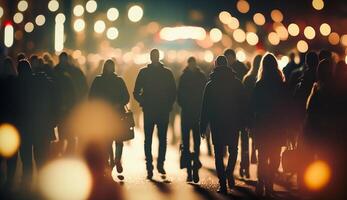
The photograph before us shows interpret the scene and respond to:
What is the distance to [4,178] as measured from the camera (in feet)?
44.4

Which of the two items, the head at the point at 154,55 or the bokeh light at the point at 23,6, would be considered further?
the bokeh light at the point at 23,6

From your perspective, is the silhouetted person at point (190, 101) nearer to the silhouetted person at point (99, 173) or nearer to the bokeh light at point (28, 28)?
the silhouetted person at point (99, 173)

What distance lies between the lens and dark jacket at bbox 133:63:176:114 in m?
14.3

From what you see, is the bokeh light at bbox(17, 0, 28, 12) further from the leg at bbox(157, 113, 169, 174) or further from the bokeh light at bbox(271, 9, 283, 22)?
the bokeh light at bbox(271, 9, 283, 22)

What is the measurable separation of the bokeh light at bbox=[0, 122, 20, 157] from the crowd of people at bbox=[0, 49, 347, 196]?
9 cm

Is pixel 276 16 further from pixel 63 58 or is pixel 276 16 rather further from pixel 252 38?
pixel 63 58

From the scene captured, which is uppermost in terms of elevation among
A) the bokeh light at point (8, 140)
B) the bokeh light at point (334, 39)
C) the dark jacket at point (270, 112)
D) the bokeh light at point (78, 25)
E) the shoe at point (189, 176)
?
the bokeh light at point (78, 25)

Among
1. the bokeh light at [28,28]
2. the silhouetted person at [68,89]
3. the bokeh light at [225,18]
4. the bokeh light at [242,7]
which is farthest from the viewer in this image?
the bokeh light at [225,18]

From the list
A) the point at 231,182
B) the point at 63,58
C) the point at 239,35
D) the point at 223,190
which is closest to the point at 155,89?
the point at 231,182

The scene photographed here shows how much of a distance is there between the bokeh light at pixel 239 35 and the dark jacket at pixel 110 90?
81076 mm

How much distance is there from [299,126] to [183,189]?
2.16m

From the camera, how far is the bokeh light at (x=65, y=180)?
12.1 m

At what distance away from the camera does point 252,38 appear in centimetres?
9325

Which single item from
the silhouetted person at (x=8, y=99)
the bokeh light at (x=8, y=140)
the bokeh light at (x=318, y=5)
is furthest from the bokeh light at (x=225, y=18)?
the silhouetted person at (x=8, y=99)
